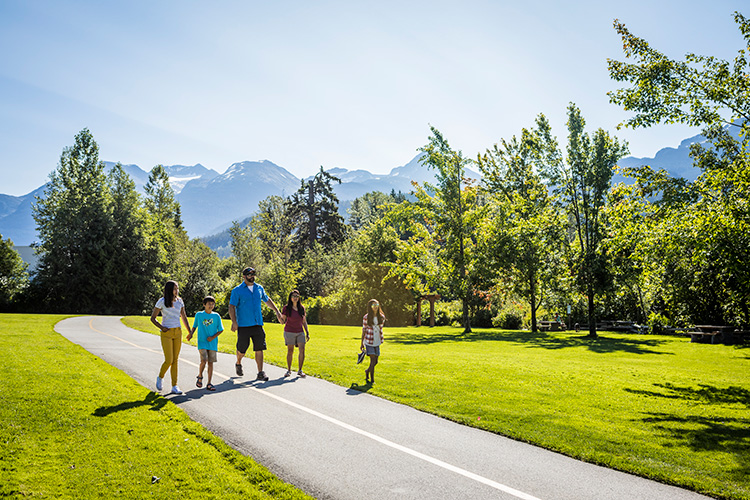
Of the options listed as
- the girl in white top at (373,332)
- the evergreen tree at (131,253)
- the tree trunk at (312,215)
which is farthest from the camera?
the tree trunk at (312,215)

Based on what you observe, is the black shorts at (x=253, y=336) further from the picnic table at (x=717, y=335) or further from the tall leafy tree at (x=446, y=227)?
the picnic table at (x=717, y=335)

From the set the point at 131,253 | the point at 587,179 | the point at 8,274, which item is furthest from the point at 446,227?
the point at 8,274

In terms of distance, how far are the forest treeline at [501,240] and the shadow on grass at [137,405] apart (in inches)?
507

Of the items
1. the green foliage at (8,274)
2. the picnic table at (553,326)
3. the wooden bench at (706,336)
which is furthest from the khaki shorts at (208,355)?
the green foliage at (8,274)

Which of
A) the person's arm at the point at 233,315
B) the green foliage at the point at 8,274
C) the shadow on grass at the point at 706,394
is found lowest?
the shadow on grass at the point at 706,394

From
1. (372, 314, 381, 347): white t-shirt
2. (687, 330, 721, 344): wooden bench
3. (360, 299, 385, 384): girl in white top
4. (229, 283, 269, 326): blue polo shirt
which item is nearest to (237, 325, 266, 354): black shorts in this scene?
(229, 283, 269, 326): blue polo shirt

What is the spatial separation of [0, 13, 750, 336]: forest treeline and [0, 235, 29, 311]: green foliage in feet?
0.52

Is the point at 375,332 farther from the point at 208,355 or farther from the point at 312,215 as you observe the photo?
the point at 312,215

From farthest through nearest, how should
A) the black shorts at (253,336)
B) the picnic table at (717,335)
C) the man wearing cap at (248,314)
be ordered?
the picnic table at (717,335)
the black shorts at (253,336)
the man wearing cap at (248,314)

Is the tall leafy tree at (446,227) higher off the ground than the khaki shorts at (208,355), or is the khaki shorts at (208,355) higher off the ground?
the tall leafy tree at (446,227)

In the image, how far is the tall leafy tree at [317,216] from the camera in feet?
236

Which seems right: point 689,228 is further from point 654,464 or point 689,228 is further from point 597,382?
point 654,464

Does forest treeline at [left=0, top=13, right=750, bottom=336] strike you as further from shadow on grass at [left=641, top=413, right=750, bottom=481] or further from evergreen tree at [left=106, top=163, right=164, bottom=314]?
shadow on grass at [left=641, top=413, right=750, bottom=481]

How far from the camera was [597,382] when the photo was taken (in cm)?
1309
